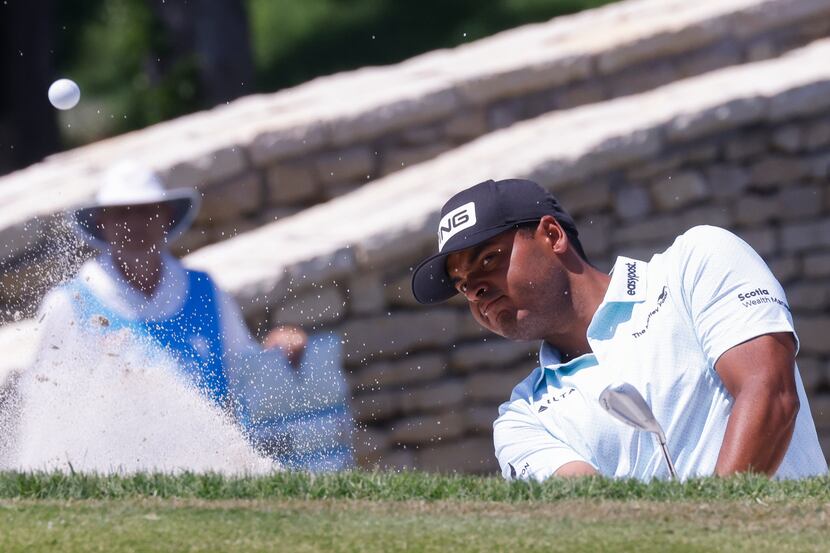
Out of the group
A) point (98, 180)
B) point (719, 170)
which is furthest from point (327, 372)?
point (719, 170)

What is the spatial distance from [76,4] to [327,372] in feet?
61.2

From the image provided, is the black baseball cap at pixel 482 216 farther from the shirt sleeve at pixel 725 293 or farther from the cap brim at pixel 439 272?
the shirt sleeve at pixel 725 293

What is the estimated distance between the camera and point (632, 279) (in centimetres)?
357

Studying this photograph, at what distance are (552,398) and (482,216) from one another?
48cm

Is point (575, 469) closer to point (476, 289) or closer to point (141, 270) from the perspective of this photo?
point (476, 289)

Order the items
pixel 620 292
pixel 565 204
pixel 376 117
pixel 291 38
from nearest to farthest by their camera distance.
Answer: pixel 620 292, pixel 565 204, pixel 376 117, pixel 291 38

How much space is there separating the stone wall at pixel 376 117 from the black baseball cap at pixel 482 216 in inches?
128

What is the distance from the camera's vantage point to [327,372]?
19.8 ft

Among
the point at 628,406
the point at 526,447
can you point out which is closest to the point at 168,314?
the point at 526,447

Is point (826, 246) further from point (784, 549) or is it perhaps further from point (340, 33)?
point (340, 33)

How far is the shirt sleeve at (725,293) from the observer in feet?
10.5

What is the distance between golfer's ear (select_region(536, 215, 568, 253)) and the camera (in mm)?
3641

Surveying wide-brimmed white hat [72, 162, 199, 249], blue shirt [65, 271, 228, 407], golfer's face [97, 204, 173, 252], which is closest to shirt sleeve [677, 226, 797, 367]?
blue shirt [65, 271, 228, 407]

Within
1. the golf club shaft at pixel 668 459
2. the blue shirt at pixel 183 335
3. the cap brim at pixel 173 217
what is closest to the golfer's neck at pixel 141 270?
the blue shirt at pixel 183 335
